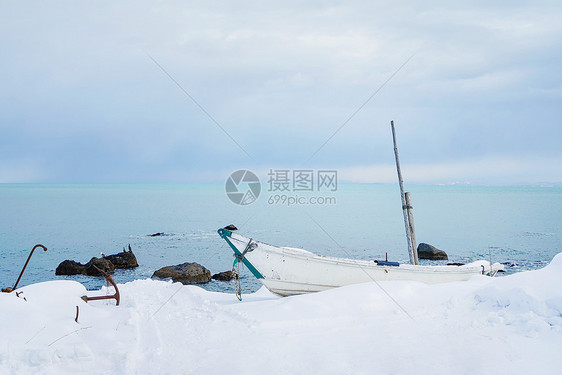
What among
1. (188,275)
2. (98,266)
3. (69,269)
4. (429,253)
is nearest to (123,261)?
(98,266)

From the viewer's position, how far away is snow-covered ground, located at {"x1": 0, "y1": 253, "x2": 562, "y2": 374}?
5.96 metres

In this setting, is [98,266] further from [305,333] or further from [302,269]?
[305,333]

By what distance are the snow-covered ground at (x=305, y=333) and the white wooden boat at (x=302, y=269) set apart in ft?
5.32

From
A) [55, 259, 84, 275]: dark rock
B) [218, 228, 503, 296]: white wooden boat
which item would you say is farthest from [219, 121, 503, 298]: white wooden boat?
[55, 259, 84, 275]: dark rock

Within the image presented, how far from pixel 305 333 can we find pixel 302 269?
415 cm

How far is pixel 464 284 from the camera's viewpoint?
11242mm

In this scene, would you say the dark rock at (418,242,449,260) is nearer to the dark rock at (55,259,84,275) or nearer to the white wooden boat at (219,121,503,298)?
the white wooden boat at (219,121,503,298)

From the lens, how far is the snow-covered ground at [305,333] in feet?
19.6

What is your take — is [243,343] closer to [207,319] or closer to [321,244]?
[207,319]

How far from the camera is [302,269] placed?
11844 millimetres

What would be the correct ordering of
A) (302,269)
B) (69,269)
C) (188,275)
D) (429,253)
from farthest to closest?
1. (429,253)
2. (69,269)
3. (188,275)
4. (302,269)

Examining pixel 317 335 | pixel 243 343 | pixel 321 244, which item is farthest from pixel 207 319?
pixel 321 244

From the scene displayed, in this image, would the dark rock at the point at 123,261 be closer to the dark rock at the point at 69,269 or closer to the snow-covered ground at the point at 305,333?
the dark rock at the point at 69,269

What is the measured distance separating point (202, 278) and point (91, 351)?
12606 mm
